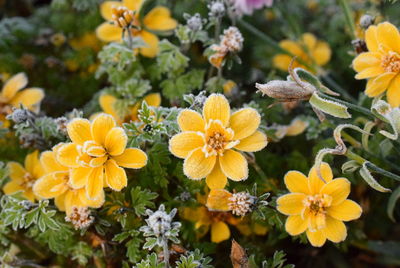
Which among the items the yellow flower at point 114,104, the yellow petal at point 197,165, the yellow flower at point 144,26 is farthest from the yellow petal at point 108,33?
the yellow petal at point 197,165

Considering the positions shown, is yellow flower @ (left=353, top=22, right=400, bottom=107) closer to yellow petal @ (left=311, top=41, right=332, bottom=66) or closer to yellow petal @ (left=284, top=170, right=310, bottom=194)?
yellow petal @ (left=284, top=170, right=310, bottom=194)

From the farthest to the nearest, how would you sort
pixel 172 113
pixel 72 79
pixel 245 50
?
1. pixel 245 50
2. pixel 72 79
3. pixel 172 113

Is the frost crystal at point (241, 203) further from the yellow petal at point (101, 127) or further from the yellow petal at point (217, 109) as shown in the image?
the yellow petal at point (101, 127)

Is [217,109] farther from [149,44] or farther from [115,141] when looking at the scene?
[149,44]

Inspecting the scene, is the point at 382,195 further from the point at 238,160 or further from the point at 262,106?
the point at 238,160

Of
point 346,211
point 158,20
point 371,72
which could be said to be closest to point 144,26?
point 158,20

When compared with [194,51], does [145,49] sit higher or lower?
higher

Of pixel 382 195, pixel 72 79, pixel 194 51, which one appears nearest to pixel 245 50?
pixel 194 51
